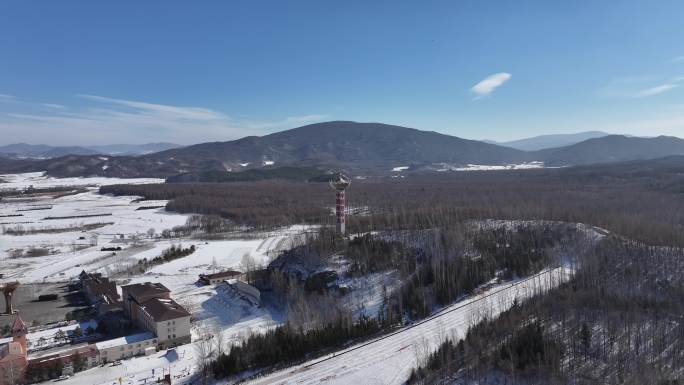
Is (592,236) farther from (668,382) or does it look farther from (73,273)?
(73,273)

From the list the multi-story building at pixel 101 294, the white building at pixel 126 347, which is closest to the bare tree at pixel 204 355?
the white building at pixel 126 347

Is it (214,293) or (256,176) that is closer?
(214,293)

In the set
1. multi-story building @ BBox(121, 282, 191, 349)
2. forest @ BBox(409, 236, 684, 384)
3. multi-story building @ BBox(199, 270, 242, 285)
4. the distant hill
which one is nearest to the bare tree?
multi-story building @ BBox(121, 282, 191, 349)

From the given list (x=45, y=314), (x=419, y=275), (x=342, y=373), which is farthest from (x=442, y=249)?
(x=45, y=314)

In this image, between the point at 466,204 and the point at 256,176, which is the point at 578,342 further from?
the point at 256,176

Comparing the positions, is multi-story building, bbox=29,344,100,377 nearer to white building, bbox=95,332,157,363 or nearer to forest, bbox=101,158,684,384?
white building, bbox=95,332,157,363

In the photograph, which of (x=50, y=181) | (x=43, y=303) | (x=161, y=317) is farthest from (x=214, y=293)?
(x=50, y=181)
